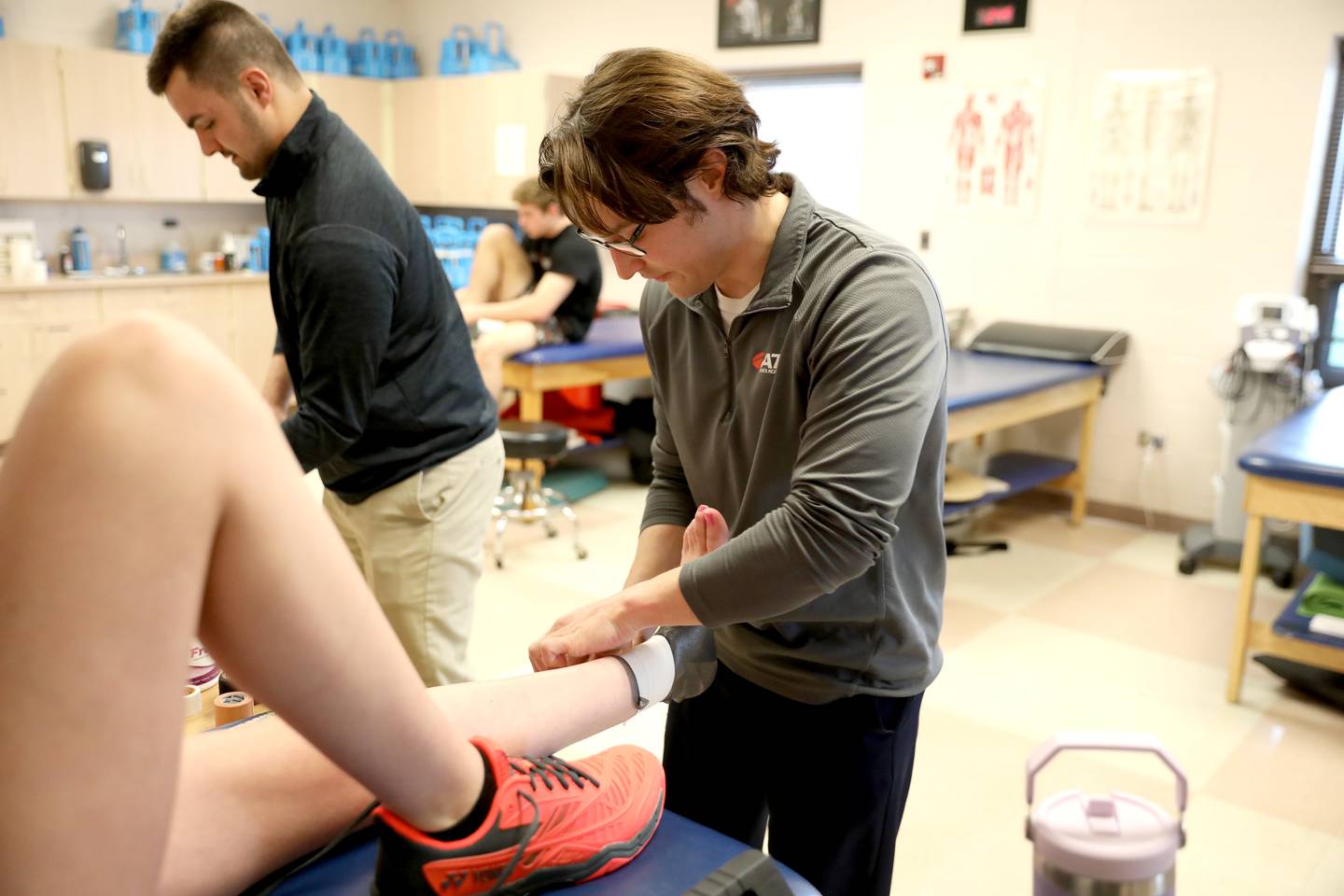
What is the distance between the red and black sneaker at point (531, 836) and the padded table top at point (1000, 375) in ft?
8.62

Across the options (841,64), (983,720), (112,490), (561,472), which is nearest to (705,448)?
(112,490)

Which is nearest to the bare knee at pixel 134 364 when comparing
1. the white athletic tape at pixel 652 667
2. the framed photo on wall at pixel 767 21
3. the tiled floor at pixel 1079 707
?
the white athletic tape at pixel 652 667

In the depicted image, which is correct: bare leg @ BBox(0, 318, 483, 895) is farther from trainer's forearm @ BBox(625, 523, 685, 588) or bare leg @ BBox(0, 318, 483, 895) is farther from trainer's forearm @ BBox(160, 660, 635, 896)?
trainer's forearm @ BBox(625, 523, 685, 588)

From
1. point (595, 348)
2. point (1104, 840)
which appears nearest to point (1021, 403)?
point (595, 348)

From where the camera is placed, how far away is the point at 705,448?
4.60 feet

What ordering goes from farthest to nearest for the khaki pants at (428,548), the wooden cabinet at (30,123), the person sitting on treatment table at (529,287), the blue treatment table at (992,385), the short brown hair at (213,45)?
the wooden cabinet at (30,123)
the person sitting on treatment table at (529,287)
the blue treatment table at (992,385)
the khaki pants at (428,548)
the short brown hair at (213,45)

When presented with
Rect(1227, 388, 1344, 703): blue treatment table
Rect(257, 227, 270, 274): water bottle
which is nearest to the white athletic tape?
Rect(1227, 388, 1344, 703): blue treatment table

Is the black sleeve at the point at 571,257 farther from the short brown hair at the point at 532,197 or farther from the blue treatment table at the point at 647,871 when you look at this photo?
the blue treatment table at the point at 647,871

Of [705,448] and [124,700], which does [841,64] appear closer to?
[705,448]

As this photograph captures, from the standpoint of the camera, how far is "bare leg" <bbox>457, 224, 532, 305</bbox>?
464cm

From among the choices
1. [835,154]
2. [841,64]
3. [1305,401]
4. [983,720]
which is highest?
[841,64]

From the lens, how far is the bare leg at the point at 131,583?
816 mm

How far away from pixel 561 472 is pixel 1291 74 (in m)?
3.45

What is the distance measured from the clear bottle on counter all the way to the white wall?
3625mm
